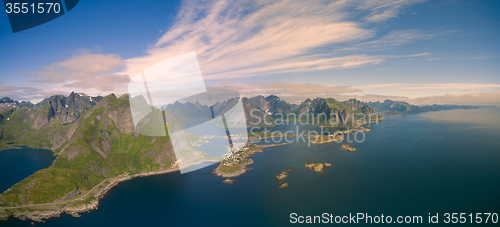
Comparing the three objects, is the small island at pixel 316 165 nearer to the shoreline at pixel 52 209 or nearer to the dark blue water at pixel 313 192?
the dark blue water at pixel 313 192

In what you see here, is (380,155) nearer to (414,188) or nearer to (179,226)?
(414,188)

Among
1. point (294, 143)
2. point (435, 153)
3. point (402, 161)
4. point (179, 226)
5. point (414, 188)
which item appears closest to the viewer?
point (179, 226)

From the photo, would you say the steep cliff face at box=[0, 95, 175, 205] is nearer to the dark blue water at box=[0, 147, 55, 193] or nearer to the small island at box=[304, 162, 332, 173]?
the dark blue water at box=[0, 147, 55, 193]

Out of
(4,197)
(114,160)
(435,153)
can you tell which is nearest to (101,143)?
(114,160)

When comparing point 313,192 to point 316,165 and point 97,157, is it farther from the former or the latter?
point 97,157

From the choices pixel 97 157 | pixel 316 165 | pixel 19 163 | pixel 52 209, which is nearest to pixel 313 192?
pixel 316 165

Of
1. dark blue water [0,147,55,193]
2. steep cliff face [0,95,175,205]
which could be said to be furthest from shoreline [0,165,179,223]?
dark blue water [0,147,55,193]
